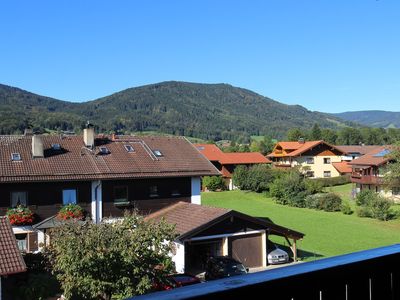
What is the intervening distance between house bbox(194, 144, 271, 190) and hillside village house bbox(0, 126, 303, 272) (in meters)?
33.3

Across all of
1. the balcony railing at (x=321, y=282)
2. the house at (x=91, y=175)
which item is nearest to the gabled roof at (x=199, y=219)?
the house at (x=91, y=175)

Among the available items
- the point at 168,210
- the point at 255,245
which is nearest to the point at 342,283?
the point at 255,245

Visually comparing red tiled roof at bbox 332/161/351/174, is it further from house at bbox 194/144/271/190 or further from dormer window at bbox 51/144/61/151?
dormer window at bbox 51/144/61/151

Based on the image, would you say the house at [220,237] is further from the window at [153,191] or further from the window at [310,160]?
the window at [310,160]

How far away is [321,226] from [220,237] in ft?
48.9

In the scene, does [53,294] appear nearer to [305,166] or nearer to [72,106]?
[305,166]

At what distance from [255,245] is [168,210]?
563cm

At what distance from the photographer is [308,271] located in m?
1.83

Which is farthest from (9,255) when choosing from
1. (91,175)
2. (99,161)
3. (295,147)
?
(295,147)

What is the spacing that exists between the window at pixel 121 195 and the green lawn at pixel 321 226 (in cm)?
1043

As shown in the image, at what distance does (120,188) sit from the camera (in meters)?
26.5

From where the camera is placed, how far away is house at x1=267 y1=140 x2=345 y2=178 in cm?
6800

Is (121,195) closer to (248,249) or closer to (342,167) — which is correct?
(248,249)

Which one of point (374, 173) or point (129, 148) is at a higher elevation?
point (129, 148)
